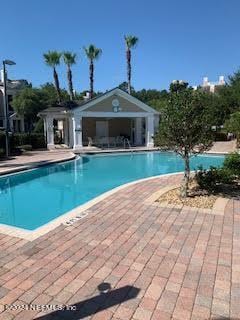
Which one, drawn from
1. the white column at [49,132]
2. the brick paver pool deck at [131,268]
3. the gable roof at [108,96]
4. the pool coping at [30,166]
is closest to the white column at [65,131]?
the white column at [49,132]

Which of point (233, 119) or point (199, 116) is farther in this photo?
point (233, 119)

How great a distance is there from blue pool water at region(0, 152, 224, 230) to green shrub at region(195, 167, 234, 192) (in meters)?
3.93

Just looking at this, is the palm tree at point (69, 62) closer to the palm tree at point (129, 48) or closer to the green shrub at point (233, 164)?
the palm tree at point (129, 48)

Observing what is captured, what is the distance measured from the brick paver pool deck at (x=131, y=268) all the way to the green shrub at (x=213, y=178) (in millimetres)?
2365

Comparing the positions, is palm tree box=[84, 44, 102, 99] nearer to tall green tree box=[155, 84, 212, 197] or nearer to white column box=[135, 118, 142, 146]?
white column box=[135, 118, 142, 146]

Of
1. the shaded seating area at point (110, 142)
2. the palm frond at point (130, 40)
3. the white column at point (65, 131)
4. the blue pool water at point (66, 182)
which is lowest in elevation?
the blue pool water at point (66, 182)

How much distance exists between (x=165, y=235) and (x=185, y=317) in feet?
7.62

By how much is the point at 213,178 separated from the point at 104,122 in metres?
20.5

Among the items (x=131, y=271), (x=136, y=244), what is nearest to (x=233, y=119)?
(x=136, y=244)

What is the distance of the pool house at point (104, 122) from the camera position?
24234mm

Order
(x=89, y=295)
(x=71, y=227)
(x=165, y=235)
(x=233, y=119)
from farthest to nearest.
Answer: (x=233, y=119)
(x=71, y=227)
(x=165, y=235)
(x=89, y=295)

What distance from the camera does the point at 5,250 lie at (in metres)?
5.02

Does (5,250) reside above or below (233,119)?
below

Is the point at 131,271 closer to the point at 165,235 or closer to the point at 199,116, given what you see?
the point at 165,235
